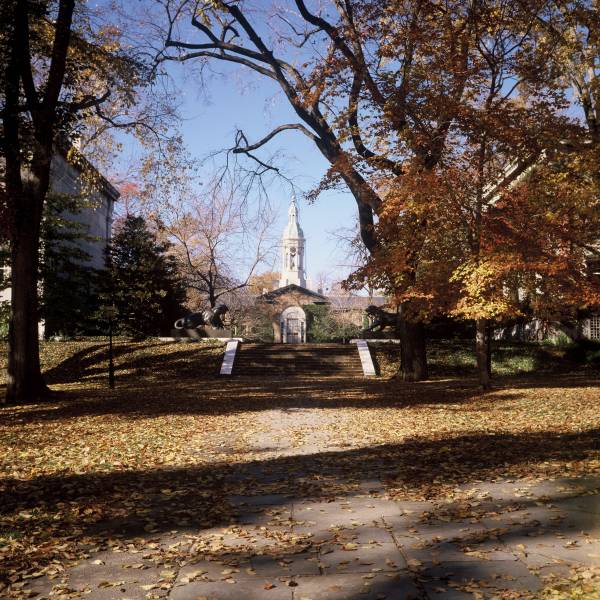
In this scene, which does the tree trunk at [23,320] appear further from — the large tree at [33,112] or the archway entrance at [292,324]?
the archway entrance at [292,324]

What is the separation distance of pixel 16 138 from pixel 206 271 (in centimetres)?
2728

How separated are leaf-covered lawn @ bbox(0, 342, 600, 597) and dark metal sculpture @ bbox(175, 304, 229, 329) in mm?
11672

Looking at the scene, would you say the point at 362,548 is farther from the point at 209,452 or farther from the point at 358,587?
the point at 209,452

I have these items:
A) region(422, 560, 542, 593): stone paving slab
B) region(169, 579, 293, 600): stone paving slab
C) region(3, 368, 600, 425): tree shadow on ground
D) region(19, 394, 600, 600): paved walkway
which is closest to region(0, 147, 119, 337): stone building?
region(3, 368, 600, 425): tree shadow on ground

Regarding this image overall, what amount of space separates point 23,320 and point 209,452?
25.8 ft

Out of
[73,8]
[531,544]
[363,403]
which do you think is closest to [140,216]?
[73,8]

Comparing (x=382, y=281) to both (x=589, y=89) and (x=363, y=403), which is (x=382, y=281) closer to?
(x=363, y=403)

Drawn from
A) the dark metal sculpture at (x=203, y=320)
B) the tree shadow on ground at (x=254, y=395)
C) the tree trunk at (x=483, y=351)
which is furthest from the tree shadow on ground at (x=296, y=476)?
the dark metal sculpture at (x=203, y=320)

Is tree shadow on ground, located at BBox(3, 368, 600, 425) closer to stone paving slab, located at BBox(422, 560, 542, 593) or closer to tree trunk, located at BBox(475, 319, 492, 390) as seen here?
tree trunk, located at BBox(475, 319, 492, 390)

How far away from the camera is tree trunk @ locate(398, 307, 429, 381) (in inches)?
835

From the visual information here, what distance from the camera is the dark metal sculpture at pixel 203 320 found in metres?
29.7

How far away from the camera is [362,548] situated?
4.61 metres

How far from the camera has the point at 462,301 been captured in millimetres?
14695

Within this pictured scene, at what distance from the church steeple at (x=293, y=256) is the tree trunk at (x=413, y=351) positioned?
89.6 metres
